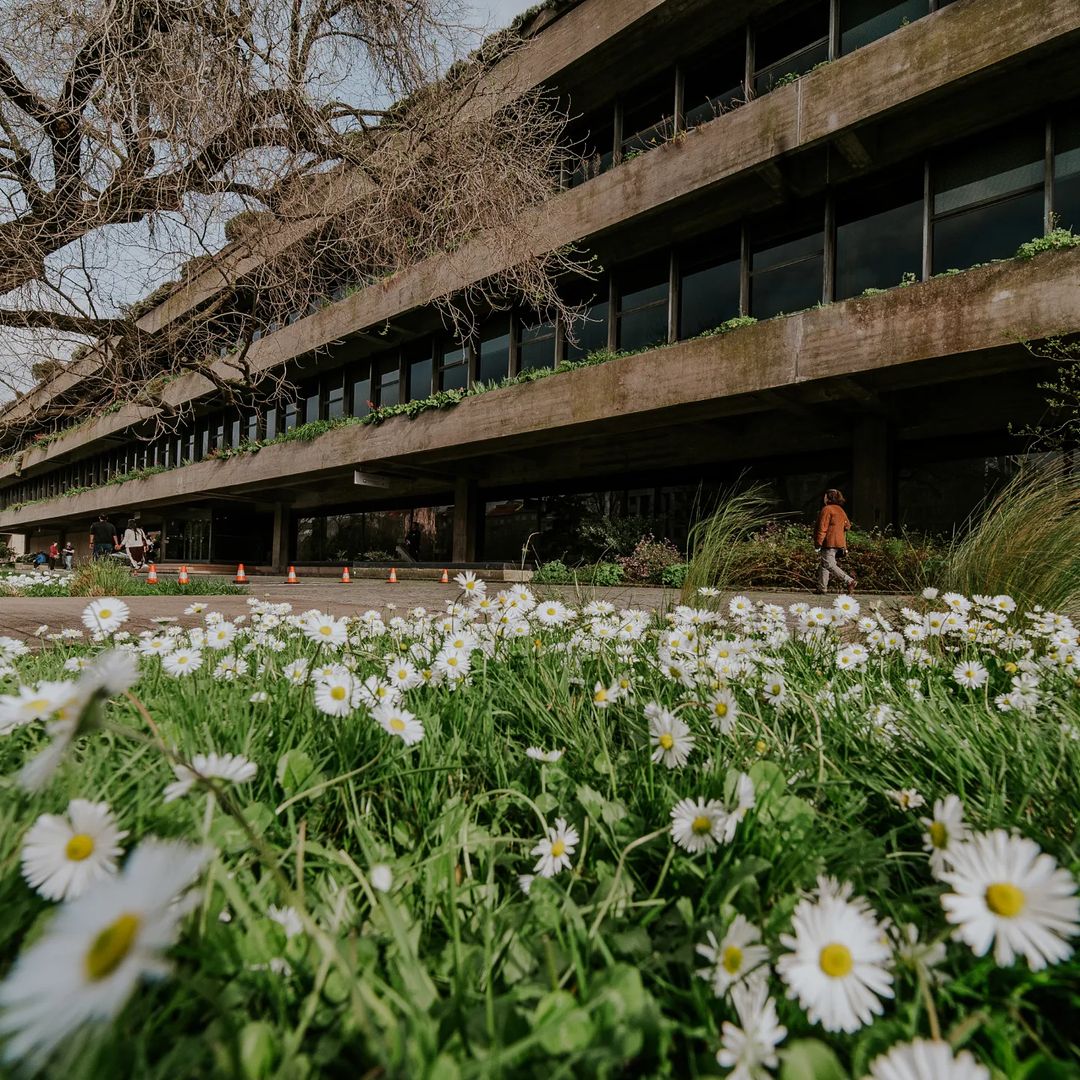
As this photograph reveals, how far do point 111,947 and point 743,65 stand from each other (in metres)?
16.7

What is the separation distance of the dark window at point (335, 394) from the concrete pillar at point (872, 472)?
17260mm

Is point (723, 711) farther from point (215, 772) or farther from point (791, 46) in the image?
point (791, 46)

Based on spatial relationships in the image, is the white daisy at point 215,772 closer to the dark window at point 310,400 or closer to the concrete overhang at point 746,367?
the concrete overhang at point 746,367

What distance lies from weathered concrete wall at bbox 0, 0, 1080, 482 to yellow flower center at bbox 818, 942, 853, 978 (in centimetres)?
582

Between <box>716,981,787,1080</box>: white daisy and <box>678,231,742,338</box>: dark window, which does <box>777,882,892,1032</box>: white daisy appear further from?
<box>678,231,742,338</box>: dark window

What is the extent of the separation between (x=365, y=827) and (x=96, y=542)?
23677mm

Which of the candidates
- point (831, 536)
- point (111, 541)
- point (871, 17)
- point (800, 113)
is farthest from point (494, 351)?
point (111, 541)

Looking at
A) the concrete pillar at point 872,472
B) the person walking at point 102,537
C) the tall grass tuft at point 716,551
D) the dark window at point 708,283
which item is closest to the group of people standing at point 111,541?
the person walking at point 102,537

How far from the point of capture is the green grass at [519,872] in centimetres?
67

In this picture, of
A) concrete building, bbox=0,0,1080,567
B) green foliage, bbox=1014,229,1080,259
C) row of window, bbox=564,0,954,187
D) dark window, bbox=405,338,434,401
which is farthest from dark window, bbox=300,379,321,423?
green foliage, bbox=1014,229,1080,259

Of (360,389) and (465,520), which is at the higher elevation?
(360,389)

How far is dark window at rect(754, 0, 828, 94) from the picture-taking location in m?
11.8

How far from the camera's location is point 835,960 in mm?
653

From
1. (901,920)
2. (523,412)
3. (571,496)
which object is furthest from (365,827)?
(571,496)
